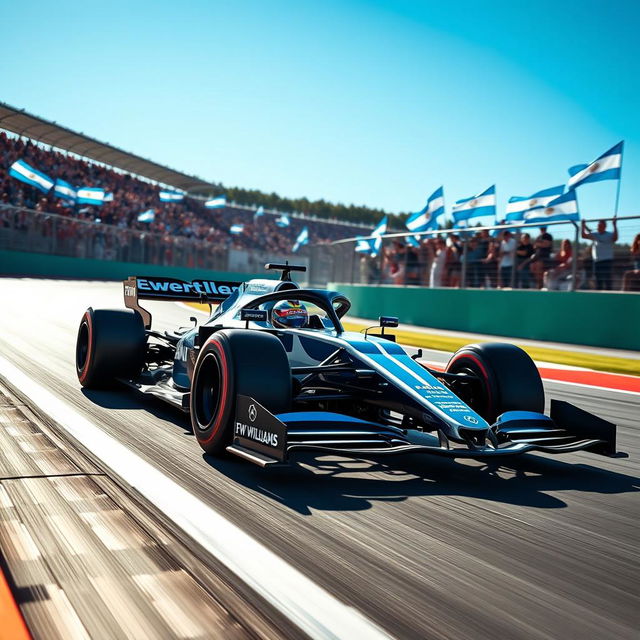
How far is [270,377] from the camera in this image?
4629mm

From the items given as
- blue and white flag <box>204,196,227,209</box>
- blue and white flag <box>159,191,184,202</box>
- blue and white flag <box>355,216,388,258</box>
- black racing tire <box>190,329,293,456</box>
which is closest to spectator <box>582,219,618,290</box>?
blue and white flag <box>355,216,388,258</box>

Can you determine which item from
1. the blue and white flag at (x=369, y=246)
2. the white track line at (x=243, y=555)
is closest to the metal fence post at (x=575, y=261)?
the blue and white flag at (x=369, y=246)

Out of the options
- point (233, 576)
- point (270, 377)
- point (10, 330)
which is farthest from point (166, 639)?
point (10, 330)

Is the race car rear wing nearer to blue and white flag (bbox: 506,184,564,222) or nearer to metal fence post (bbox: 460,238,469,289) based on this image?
metal fence post (bbox: 460,238,469,289)

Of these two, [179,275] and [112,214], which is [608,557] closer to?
[179,275]

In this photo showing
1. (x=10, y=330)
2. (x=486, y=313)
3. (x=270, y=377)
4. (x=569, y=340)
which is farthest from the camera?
(x=486, y=313)

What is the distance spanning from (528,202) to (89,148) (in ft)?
77.9

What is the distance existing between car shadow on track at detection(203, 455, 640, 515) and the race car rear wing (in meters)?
3.30

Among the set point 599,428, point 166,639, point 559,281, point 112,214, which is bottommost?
point 166,639

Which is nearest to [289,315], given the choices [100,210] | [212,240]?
[100,210]

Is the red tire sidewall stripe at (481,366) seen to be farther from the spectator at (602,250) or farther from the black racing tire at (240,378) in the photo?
the spectator at (602,250)

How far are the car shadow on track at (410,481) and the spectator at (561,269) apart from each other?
1031cm

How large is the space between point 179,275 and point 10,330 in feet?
72.6

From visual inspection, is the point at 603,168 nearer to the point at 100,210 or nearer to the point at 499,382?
the point at 499,382
